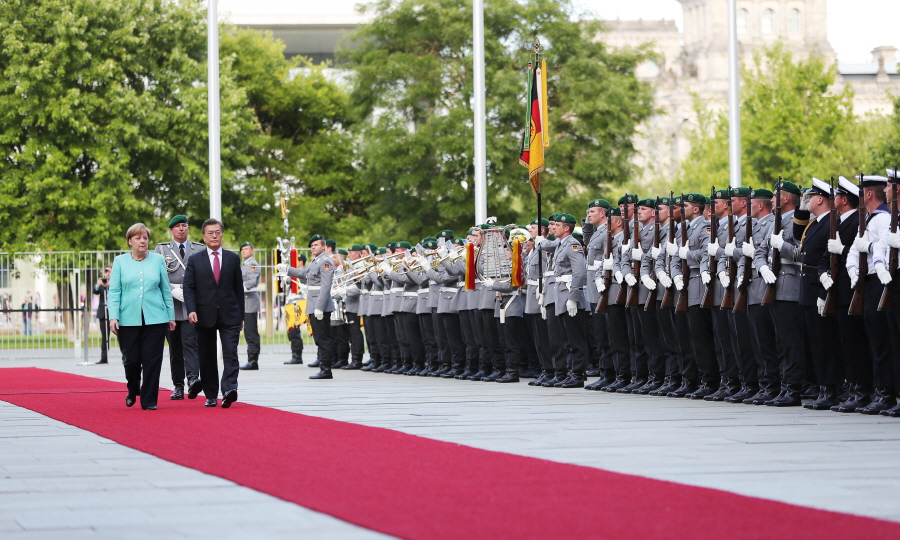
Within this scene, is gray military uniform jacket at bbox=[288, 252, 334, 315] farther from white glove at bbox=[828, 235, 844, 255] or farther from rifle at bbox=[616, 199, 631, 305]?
white glove at bbox=[828, 235, 844, 255]

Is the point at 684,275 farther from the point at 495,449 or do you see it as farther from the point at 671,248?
the point at 495,449

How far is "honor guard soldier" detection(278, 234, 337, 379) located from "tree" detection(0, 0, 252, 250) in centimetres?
1850

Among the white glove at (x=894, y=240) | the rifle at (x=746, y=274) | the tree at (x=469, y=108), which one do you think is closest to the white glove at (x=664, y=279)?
the rifle at (x=746, y=274)

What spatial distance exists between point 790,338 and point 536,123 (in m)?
7.08

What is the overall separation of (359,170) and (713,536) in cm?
4123

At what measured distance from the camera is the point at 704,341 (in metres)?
13.7

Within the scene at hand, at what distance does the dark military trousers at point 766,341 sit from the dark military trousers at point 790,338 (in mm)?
134

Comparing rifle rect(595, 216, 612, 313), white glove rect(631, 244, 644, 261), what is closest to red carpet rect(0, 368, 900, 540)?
white glove rect(631, 244, 644, 261)

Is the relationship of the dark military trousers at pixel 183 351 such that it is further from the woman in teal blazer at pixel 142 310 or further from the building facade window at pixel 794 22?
the building facade window at pixel 794 22

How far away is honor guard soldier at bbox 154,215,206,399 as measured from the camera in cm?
1416

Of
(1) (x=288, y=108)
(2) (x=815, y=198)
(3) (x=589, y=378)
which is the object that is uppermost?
(1) (x=288, y=108)

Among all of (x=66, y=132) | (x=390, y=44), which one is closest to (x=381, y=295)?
(x=66, y=132)

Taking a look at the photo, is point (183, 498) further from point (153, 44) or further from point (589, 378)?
point (153, 44)

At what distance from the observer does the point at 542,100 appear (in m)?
18.4
